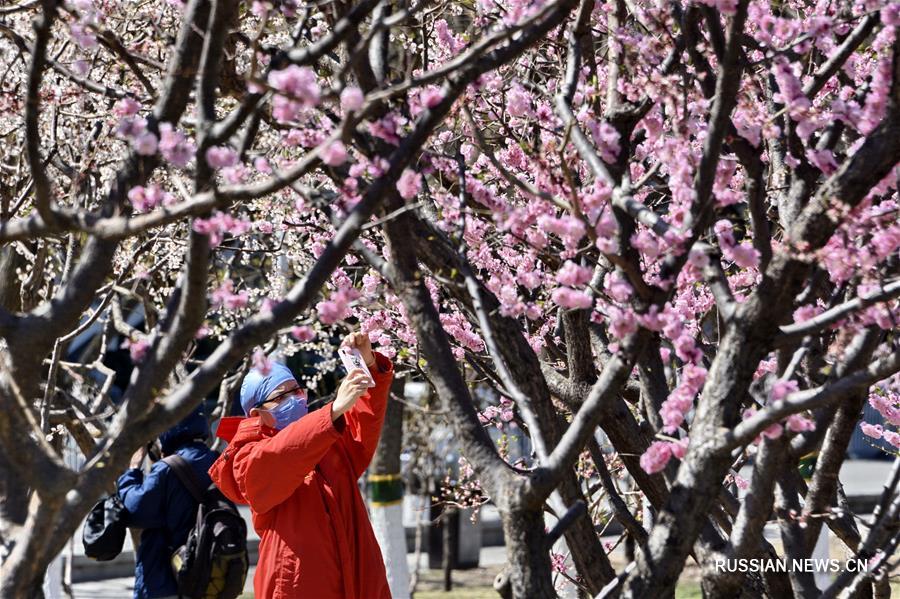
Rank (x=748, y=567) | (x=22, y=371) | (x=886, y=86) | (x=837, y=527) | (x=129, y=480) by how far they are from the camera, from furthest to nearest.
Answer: (x=129, y=480)
(x=837, y=527)
(x=748, y=567)
(x=886, y=86)
(x=22, y=371)

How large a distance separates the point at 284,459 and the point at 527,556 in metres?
1.43

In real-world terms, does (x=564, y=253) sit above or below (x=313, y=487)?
above

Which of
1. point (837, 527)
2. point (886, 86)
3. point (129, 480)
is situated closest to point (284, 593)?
point (129, 480)

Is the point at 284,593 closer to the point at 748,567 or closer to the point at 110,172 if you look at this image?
the point at 748,567

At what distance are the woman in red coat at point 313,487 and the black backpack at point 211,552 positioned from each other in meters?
0.55

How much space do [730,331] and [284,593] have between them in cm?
204

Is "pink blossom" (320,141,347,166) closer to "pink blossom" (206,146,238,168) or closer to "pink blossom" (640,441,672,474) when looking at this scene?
"pink blossom" (206,146,238,168)

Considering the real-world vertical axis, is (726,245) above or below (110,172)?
below

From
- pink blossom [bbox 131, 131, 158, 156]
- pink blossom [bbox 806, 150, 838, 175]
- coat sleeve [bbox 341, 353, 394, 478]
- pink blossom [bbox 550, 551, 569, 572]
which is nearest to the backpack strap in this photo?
coat sleeve [bbox 341, 353, 394, 478]

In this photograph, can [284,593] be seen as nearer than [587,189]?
No

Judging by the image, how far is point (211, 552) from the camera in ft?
15.9

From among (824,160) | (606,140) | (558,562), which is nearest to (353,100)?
(606,140)

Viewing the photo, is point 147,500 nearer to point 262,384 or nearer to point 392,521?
point 262,384

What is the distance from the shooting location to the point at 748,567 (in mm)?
3201
